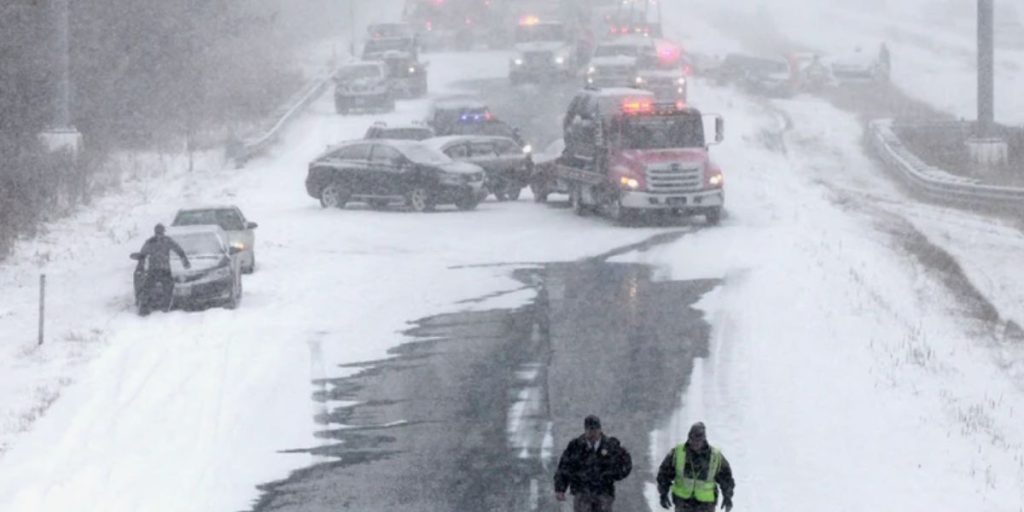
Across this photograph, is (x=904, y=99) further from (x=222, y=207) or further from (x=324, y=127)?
(x=222, y=207)

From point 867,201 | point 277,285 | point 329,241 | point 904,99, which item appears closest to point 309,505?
point 277,285

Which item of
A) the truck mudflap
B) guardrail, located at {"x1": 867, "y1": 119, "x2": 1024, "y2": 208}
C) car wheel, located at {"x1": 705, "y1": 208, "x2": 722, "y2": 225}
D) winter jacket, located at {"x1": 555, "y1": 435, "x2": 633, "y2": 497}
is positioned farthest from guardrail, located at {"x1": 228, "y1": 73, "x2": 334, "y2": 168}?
winter jacket, located at {"x1": 555, "y1": 435, "x2": 633, "y2": 497}

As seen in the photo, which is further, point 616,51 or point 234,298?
point 616,51

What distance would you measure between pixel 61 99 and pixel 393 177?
7.22m

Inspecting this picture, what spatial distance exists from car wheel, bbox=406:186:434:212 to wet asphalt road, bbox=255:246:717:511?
1012 cm

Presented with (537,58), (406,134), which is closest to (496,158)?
(406,134)

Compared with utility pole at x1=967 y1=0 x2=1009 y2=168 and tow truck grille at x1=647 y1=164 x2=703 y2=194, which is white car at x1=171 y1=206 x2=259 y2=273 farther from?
utility pole at x1=967 y1=0 x2=1009 y2=168

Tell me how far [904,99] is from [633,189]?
1627 inches

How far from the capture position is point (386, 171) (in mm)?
37469

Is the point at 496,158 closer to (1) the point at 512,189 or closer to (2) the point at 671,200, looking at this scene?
(1) the point at 512,189

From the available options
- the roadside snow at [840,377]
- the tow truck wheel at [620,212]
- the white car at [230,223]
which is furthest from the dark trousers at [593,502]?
the tow truck wheel at [620,212]

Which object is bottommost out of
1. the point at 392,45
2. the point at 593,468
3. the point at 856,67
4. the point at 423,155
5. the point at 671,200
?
the point at 671,200

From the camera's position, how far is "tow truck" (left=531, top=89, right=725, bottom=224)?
3409 centimetres

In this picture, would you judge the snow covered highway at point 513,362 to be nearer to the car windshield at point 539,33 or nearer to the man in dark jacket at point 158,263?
the man in dark jacket at point 158,263
